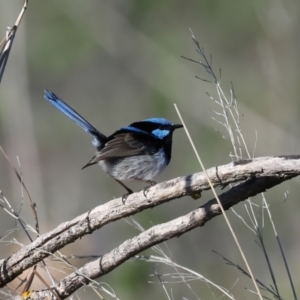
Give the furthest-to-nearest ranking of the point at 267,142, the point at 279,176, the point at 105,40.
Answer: the point at 105,40, the point at 267,142, the point at 279,176

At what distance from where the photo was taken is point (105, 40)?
834cm

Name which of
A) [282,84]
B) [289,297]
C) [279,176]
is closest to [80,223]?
[279,176]

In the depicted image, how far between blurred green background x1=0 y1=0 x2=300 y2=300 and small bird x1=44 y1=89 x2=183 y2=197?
1135mm

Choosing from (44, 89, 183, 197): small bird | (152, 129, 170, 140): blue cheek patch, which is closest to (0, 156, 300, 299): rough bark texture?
(44, 89, 183, 197): small bird

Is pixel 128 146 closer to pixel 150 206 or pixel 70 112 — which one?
pixel 70 112

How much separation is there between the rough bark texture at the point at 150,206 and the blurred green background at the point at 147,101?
6.45ft

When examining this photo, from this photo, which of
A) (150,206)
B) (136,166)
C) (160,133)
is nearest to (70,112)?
(136,166)

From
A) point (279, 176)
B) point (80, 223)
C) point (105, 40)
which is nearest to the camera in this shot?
point (279, 176)

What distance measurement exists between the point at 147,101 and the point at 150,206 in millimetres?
5833

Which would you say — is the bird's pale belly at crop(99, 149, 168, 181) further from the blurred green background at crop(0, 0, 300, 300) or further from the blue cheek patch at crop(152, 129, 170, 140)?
the blurred green background at crop(0, 0, 300, 300)

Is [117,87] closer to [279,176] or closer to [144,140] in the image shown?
[144,140]

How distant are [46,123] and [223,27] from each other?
302 cm

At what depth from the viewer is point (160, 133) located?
172 inches

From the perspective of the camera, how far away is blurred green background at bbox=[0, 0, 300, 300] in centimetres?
590
